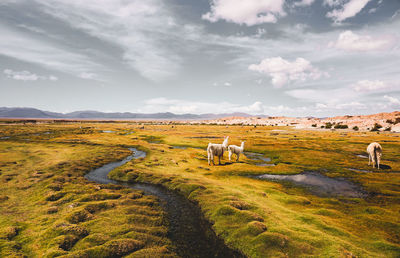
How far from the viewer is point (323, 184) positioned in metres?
23.9

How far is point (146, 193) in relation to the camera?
20516 millimetres

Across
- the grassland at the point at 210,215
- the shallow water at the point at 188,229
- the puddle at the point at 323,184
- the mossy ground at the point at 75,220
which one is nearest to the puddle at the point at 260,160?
the puddle at the point at 323,184

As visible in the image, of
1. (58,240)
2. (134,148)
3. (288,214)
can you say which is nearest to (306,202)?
(288,214)

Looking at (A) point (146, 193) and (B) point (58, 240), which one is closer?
(B) point (58, 240)

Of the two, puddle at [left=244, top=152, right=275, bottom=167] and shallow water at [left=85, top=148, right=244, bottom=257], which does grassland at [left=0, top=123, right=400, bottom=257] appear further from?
puddle at [left=244, top=152, right=275, bottom=167]

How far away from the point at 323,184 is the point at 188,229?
20.3m

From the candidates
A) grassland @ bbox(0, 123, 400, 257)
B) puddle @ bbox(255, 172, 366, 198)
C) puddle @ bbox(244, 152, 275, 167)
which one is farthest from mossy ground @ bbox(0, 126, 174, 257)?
puddle @ bbox(244, 152, 275, 167)

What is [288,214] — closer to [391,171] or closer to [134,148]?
[391,171]

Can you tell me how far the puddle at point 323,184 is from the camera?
2070 centimetres

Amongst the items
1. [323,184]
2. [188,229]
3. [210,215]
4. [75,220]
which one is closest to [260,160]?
[323,184]

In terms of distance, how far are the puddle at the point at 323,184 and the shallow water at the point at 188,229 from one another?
46.1ft

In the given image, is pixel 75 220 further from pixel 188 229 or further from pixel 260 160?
pixel 260 160

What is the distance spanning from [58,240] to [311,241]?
16.1 meters

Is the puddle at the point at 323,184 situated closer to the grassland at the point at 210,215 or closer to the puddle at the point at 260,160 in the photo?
the grassland at the point at 210,215
